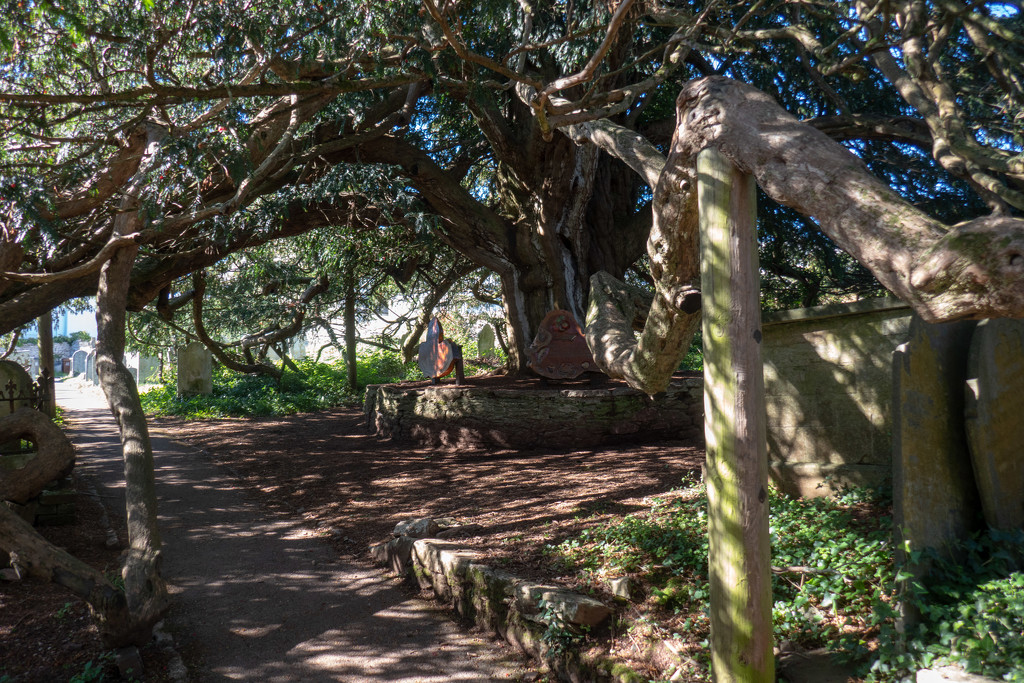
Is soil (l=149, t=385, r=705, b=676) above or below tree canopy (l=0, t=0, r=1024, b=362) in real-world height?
below

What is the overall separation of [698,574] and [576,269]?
24.1 feet

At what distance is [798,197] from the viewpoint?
8.44 feet

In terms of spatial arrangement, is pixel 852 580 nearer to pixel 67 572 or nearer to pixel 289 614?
pixel 289 614

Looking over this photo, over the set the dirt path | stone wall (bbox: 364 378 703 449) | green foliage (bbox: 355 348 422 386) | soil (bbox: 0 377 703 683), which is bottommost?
the dirt path

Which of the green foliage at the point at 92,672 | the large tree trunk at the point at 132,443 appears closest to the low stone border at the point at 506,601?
the large tree trunk at the point at 132,443

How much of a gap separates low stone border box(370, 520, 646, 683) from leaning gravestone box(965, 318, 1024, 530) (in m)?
1.95

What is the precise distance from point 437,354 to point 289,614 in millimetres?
6398

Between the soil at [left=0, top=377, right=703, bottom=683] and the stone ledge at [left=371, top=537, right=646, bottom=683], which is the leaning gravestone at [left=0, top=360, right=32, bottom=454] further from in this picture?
the stone ledge at [left=371, top=537, right=646, bottom=683]

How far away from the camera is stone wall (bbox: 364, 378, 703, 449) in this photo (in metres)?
9.24

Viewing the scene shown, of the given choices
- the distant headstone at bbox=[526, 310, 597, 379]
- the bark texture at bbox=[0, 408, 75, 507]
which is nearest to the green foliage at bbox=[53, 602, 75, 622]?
the bark texture at bbox=[0, 408, 75, 507]

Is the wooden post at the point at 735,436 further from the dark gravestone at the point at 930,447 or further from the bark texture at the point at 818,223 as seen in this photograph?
the dark gravestone at the point at 930,447

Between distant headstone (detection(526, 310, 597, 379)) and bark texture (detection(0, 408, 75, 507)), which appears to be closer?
bark texture (detection(0, 408, 75, 507))

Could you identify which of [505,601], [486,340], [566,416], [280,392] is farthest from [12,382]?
[486,340]

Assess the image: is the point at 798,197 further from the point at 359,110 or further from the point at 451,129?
the point at 451,129
